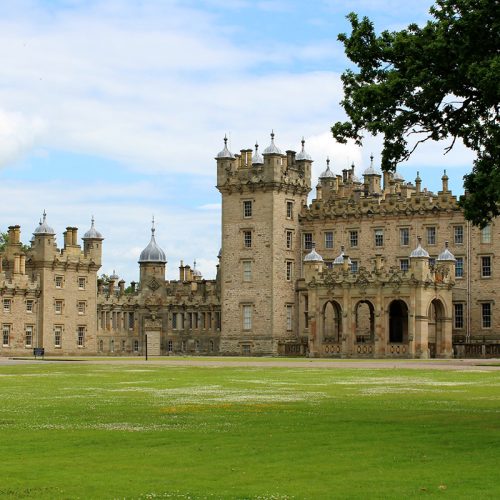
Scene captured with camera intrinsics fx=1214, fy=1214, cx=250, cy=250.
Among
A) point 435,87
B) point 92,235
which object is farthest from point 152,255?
point 435,87

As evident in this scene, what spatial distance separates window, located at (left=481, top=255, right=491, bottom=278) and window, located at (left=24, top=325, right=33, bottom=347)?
3923cm

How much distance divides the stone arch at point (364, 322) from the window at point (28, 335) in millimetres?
28534

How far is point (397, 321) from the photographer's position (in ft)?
324

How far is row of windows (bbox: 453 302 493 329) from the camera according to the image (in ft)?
314

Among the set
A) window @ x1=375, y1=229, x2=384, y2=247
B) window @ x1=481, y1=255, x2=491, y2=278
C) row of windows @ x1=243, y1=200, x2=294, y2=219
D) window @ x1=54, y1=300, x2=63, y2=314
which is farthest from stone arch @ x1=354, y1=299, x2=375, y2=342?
window @ x1=54, y1=300, x2=63, y2=314

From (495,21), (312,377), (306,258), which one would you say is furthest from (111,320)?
(495,21)

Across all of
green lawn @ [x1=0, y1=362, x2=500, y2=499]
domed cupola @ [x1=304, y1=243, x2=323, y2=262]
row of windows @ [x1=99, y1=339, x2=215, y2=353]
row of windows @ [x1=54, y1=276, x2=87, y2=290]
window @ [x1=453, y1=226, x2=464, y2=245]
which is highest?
window @ [x1=453, y1=226, x2=464, y2=245]

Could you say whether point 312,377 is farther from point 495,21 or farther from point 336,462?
point 336,462

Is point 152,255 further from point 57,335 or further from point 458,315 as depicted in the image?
point 458,315

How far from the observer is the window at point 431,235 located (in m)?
98.9

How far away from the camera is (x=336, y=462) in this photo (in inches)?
Result: 794

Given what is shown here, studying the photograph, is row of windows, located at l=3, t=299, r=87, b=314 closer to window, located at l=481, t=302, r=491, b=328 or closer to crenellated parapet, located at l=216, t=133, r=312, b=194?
crenellated parapet, located at l=216, t=133, r=312, b=194

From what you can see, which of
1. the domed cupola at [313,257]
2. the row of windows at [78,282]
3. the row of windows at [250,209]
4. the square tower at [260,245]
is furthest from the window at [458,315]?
the row of windows at [78,282]

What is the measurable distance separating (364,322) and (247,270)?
10.9 metres
